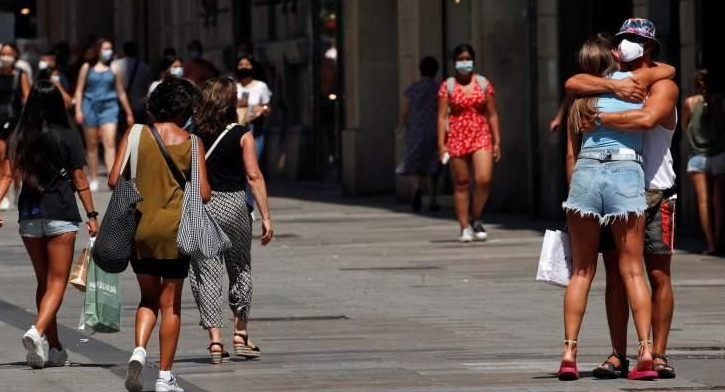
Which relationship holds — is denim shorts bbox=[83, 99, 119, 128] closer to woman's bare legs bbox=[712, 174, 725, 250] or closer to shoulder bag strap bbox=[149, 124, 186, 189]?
woman's bare legs bbox=[712, 174, 725, 250]

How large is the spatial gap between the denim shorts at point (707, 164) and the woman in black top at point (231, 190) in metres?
7.48

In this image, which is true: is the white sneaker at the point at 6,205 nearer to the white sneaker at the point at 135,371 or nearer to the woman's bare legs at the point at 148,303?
the woman's bare legs at the point at 148,303

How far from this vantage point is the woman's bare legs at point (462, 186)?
1973 centimetres

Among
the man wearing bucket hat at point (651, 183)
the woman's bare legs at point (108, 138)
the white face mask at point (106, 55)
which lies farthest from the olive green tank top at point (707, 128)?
the white face mask at point (106, 55)

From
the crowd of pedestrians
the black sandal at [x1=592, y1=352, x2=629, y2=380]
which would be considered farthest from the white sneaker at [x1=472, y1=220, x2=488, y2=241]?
the black sandal at [x1=592, y1=352, x2=629, y2=380]

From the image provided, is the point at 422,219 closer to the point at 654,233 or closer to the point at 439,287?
the point at 439,287

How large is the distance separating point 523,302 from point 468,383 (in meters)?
4.16

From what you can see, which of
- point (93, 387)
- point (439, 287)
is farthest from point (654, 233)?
point (439, 287)

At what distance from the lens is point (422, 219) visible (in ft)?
75.6

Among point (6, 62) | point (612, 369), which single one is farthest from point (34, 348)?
point (6, 62)

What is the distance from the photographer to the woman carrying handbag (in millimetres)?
10359

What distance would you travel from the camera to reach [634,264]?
10.6 metres

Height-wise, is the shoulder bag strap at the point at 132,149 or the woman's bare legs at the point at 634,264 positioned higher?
the shoulder bag strap at the point at 132,149

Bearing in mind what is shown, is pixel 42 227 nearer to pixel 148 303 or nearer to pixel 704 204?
pixel 148 303
